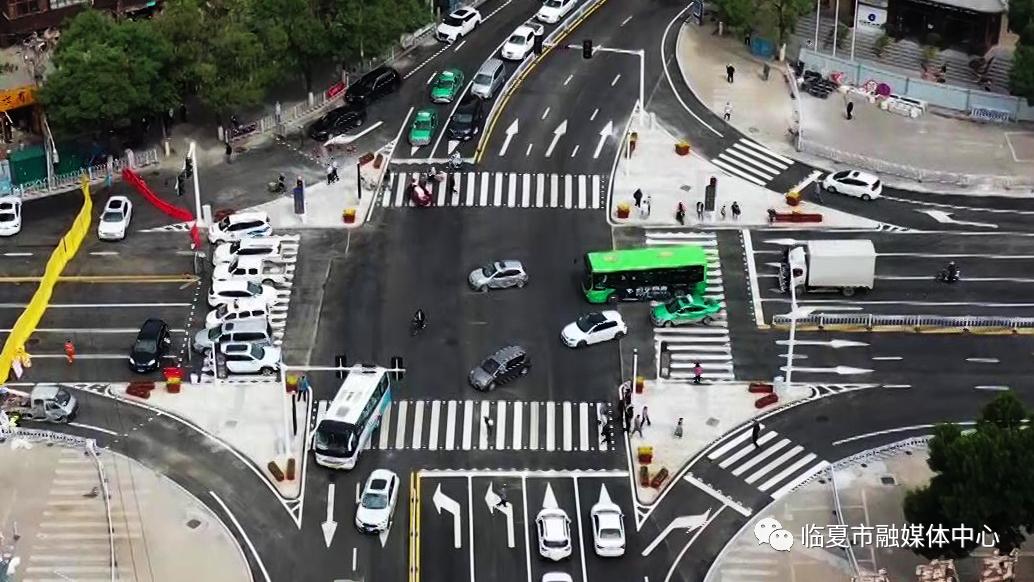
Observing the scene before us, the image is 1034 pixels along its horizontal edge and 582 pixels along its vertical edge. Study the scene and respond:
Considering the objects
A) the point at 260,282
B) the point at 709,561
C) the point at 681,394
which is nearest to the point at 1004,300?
the point at 681,394

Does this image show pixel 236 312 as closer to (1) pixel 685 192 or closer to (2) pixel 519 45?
(1) pixel 685 192

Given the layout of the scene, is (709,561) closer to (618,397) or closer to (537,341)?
(618,397)

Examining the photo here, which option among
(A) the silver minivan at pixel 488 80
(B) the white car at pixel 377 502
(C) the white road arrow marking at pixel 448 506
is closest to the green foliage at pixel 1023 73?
(A) the silver minivan at pixel 488 80

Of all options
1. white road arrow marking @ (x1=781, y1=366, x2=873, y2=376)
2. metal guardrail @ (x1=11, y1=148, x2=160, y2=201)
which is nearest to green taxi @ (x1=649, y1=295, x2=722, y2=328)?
white road arrow marking @ (x1=781, y1=366, x2=873, y2=376)

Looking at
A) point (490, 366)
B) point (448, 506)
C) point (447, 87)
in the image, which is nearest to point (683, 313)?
point (490, 366)

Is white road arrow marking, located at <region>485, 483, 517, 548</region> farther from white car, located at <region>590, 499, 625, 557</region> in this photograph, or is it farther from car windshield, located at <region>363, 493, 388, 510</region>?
car windshield, located at <region>363, 493, 388, 510</region>

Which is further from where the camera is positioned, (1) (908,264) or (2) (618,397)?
(1) (908,264)
